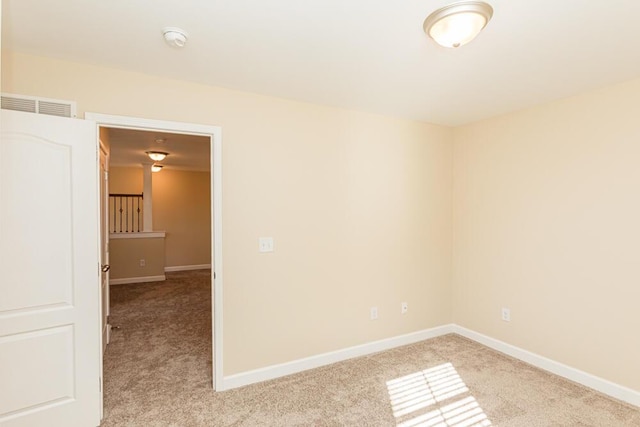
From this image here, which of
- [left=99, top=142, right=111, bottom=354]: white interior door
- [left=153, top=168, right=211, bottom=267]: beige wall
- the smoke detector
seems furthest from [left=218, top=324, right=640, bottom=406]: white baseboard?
[left=153, top=168, right=211, bottom=267]: beige wall

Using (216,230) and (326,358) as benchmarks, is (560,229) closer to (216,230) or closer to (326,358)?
(326,358)

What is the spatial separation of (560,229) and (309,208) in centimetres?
222

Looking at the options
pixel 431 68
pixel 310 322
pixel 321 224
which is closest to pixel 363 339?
pixel 310 322

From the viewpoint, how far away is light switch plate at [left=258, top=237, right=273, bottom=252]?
281cm

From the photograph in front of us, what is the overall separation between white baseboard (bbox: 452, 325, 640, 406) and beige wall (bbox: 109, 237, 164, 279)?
5.99 metres

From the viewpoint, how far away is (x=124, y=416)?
2.31m

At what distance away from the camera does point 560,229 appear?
2.89 metres

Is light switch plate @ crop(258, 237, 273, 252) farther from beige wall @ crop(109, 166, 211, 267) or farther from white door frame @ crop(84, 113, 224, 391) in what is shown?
beige wall @ crop(109, 166, 211, 267)

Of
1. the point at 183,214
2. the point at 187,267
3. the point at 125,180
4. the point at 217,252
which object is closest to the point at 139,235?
the point at 183,214

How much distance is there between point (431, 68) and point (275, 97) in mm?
1286

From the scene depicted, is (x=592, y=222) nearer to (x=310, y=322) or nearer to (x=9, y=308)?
(x=310, y=322)

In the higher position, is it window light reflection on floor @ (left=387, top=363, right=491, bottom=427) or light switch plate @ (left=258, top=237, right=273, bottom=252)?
light switch plate @ (left=258, top=237, right=273, bottom=252)

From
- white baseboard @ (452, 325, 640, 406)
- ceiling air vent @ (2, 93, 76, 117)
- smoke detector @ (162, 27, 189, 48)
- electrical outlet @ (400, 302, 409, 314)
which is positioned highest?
smoke detector @ (162, 27, 189, 48)

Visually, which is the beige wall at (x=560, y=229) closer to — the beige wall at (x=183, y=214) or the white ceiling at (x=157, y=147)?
the white ceiling at (x=157, y=147)
